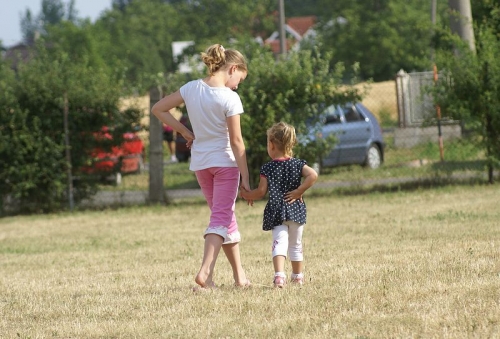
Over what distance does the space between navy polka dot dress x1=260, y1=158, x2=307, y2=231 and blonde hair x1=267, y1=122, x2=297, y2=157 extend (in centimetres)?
10

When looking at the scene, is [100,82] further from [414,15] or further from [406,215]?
[414,15]

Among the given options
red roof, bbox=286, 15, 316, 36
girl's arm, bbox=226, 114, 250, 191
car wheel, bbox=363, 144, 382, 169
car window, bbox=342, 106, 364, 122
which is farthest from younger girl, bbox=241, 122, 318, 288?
red roof, bbox=286, 15, 316, 36

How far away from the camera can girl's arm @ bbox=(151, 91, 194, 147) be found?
7473mm

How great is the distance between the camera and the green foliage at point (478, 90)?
→ 16.1m

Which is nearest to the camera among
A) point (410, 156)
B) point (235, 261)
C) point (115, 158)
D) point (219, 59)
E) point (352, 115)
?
point (219, 59)

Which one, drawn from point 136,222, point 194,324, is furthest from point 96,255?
point 194,324

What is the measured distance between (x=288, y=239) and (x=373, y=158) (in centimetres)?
1368

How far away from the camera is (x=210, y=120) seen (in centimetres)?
730

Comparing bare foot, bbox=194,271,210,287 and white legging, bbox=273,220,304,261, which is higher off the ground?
white legging, bbox=273,220,304,261

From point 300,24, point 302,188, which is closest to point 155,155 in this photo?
point 302,188

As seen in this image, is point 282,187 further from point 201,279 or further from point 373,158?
point 373,158

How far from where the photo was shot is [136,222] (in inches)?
598

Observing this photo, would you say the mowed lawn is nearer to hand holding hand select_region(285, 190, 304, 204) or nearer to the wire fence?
hand holding hand select_region(285, 190, 304, 204)

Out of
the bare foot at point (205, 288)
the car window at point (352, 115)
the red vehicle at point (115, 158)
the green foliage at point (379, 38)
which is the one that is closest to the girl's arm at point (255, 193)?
the bare foot at point (205, 288)
